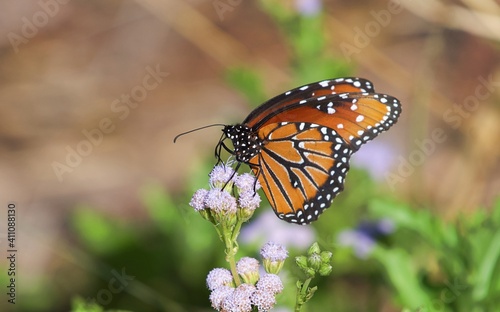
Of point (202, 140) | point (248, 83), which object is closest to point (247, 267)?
point (248, 83)

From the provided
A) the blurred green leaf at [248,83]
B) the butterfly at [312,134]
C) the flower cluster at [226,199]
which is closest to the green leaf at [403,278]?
the butterfly at [312,134]

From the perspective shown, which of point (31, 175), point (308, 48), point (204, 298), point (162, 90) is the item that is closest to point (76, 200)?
point (31, 175)

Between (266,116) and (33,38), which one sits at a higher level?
(266,116)

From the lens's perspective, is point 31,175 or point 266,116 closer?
point 266,116

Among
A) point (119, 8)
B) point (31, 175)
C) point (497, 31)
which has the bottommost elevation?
point (31, 175)

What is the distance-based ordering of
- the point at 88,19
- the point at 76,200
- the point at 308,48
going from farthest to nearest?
the point at 88,19 → the point at 76,200 → the point at 308,48

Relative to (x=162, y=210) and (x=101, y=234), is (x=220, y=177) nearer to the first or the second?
(x=162, y=210)

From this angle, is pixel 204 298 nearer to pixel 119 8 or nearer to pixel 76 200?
pixel 76 200
